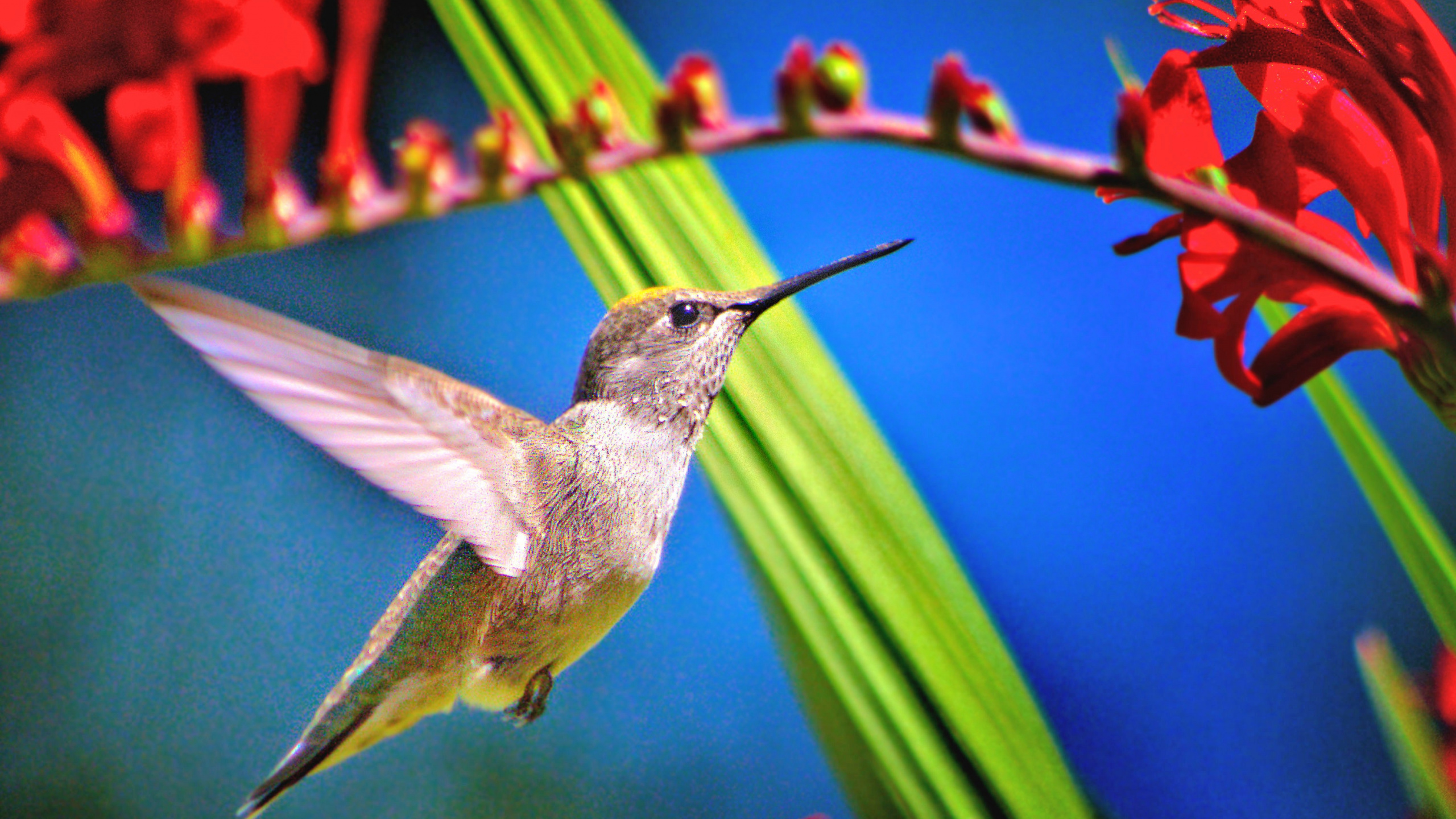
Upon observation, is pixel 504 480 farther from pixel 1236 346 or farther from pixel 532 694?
pixel 1236 346

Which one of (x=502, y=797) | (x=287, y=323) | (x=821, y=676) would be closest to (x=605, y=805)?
(x=502, y=797)

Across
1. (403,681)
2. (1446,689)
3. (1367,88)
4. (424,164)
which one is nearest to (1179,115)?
(1367,88)

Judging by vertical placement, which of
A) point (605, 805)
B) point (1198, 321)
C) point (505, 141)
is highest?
point (505, 141)

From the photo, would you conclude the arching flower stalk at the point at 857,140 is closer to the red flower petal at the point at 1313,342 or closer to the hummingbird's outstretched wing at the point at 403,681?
the red flower petal at the point at 1313,342

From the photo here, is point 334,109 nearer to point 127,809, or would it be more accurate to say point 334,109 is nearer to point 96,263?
point 96,263

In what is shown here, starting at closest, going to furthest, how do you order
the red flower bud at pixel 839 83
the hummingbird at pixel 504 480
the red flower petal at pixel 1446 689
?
the red flower bud at pixel 839 83, the hummingbird at pixel 504 480, the red flower petal at pixel 1446 689

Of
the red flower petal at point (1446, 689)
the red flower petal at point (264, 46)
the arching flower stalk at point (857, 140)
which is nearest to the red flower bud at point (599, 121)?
the arching flower stalk at point (857, 140)

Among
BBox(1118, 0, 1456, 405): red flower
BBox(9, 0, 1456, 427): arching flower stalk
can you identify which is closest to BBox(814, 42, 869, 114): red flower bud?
BBox(9, 0, 1456, 427): arching flower stalk
